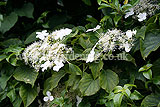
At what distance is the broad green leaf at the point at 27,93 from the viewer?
43.7 inches

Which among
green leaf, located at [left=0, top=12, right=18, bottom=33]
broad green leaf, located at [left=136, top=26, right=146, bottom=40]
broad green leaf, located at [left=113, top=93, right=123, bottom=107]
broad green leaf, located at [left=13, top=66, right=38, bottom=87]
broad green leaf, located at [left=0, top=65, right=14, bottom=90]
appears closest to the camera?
broad green leaf, located at [left=113, top=93, right=123, bottom=107]

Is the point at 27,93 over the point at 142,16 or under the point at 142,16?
under

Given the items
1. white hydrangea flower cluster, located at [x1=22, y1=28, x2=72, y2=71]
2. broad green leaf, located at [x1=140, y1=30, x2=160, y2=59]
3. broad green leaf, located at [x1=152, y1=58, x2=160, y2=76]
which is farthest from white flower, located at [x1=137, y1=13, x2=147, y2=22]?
white hydrangea flower cluster, located at [x1=22, y1=28, x2=72, y2=71]

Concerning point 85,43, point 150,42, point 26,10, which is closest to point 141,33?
point 150,42

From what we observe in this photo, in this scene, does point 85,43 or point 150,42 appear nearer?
point 150,42

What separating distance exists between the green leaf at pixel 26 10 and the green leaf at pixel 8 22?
0.14ft

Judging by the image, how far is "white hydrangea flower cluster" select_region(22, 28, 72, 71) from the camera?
37.1 inches

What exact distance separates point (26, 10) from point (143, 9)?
900 mm

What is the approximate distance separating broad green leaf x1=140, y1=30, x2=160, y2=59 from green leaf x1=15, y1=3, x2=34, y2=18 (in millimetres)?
937

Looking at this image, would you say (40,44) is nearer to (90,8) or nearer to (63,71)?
(63,71)

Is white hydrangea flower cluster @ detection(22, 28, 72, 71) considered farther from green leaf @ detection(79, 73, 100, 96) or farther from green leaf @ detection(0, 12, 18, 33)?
green leaf @ detection(0, 12, 18, 33)

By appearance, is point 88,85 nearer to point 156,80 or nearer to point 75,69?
point 75,69

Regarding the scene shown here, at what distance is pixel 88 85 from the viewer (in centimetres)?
93

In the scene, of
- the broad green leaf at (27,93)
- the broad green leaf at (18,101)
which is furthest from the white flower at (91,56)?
the broad green leaf at (18,101)
